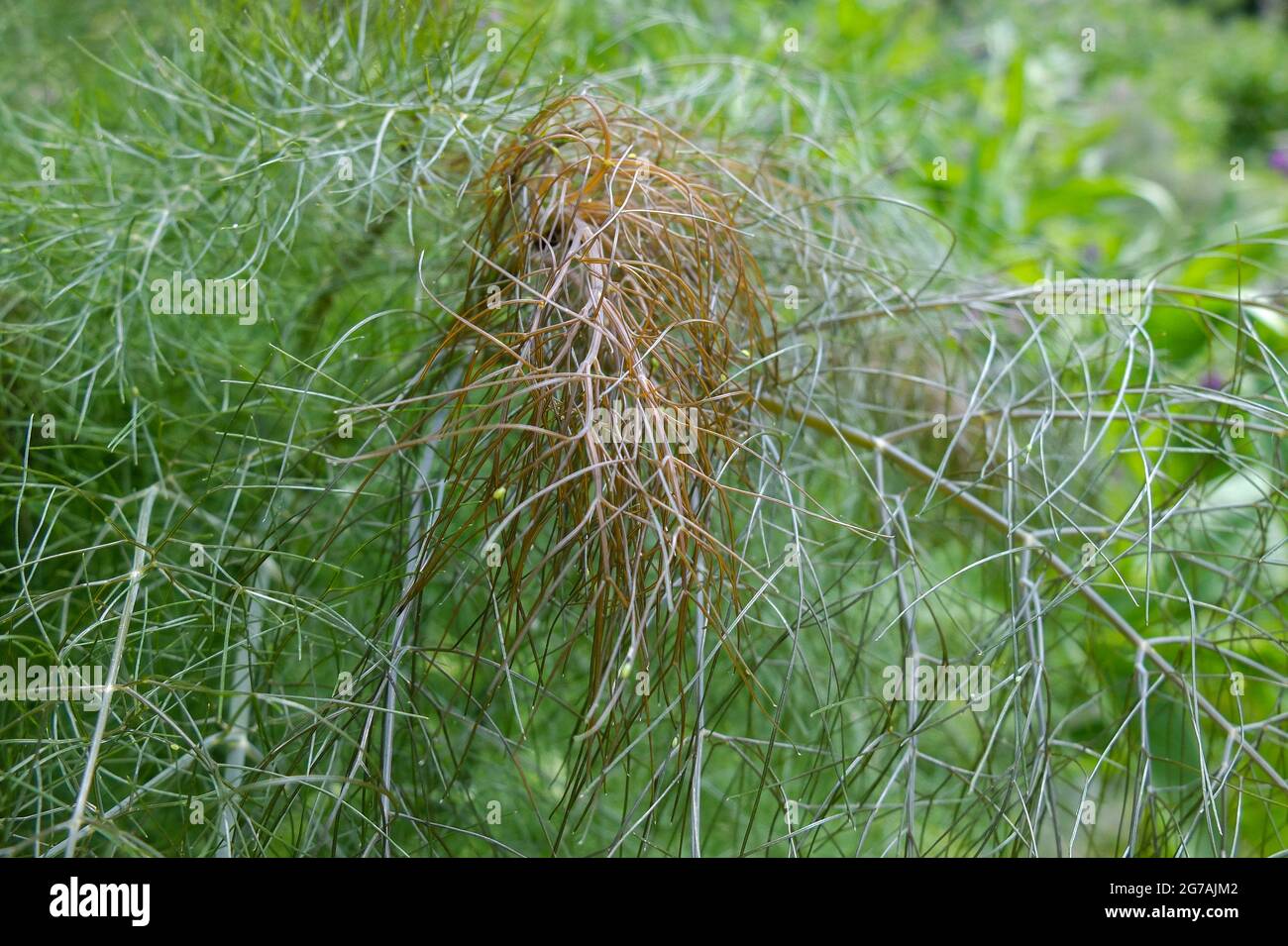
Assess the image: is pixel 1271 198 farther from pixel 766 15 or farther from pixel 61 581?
pixel 61 581

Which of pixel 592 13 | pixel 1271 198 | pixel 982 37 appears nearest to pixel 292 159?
pixel 592 13

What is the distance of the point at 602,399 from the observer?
1.98 ft

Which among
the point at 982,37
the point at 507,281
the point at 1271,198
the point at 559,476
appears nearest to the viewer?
the point at 559,476

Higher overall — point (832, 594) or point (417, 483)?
point (417, 483)

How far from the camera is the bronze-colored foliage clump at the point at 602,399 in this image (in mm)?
574

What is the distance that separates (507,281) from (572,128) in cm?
12

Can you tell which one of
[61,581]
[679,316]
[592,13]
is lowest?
[61,581]

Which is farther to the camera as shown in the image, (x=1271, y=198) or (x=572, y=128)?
(x=1271, y=198)

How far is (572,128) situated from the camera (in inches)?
28.6

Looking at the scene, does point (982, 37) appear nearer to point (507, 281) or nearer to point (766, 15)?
point (766, 15)

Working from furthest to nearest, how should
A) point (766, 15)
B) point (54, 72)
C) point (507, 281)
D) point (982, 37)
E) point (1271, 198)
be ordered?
point (1271, 198)
point (982, 37)
point (766, 15)
point (54, 72)
point (507, 281)

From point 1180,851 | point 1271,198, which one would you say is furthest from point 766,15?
point 1271,198

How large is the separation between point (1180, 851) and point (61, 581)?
0.87m

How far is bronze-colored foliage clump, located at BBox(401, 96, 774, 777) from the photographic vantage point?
574 millimetres
